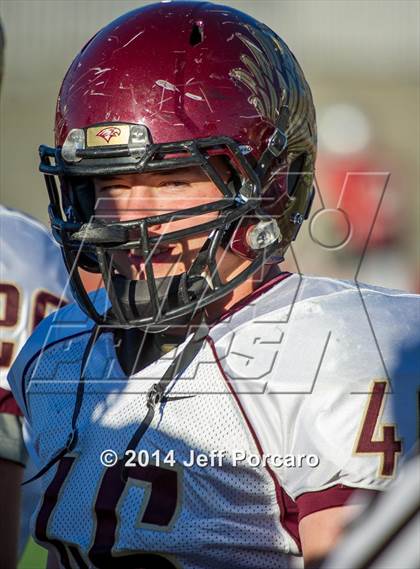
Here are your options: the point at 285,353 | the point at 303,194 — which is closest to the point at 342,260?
the point at 303,194

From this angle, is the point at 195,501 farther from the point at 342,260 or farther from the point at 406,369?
the point at 342,260

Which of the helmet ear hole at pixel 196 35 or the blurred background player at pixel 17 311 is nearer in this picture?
the helmet ear hole at pixel 196 35

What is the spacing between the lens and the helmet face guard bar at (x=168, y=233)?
1.68 metres

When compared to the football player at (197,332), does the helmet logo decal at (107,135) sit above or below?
above

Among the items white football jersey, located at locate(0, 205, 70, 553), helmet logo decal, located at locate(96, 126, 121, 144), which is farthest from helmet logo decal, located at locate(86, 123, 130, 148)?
white football jersey, located at locate(0, 205, 70, 553)

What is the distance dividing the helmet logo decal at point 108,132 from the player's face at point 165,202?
73mm

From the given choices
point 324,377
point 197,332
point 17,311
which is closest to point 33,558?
point 17,311

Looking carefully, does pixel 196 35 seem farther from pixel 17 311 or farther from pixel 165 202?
pixel 17 311

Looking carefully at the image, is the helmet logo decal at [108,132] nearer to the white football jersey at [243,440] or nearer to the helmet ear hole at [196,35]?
the helmet ear hole at [196,35]

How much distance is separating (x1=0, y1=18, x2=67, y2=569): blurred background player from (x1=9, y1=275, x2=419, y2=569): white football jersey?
1.59 feet

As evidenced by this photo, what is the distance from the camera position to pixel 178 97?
5.80 ft

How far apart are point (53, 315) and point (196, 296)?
46 cm

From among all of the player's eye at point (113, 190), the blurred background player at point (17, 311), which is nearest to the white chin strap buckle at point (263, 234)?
the player's eye at point (113, 190)

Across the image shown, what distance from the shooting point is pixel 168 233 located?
1.68 m
